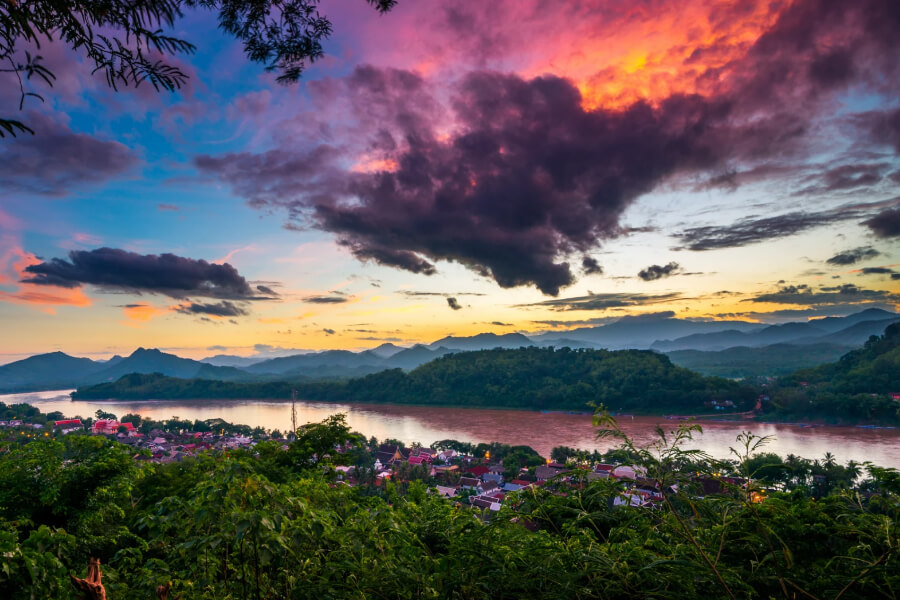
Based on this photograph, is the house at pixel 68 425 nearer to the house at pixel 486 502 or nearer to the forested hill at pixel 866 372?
the house at pixel 486 502

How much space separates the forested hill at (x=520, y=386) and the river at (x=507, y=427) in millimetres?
2807

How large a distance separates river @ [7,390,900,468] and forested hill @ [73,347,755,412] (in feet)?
9.21

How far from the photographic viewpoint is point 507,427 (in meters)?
31.0

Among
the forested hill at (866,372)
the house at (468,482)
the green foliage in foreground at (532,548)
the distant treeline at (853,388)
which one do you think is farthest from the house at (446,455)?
the forested hill at (866,372)

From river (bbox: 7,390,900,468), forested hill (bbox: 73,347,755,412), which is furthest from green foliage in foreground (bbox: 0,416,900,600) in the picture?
forested hill (bbox: 73,347,755,412)

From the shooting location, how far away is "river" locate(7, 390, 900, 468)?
20.2 m

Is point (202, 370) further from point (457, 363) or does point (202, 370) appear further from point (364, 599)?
point (364, 599)

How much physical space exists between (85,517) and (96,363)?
590ft

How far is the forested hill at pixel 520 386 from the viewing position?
3631cm

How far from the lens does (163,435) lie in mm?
26672

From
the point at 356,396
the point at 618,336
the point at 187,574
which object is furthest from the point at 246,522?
the point at 618,336

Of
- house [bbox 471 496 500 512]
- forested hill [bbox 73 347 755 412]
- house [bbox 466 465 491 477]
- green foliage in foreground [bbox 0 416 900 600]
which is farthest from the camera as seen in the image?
forested hill [bbox 73 347 755 412]

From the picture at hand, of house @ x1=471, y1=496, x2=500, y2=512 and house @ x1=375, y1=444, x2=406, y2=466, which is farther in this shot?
house @ x1=375, y1=444, x2=406, y2=466

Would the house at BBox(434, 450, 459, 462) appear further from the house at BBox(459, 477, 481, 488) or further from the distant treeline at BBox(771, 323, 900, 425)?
the distant treeline at BBox(771, 323, 900, 425)
